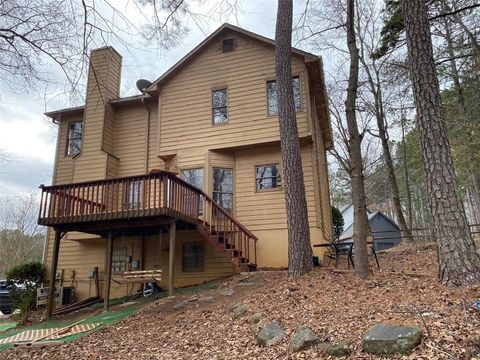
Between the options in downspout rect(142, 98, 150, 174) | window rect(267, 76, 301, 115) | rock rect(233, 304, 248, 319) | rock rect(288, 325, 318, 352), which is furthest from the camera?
downspout rect(142, 98, 150, 174)

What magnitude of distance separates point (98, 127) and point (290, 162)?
8387 mm

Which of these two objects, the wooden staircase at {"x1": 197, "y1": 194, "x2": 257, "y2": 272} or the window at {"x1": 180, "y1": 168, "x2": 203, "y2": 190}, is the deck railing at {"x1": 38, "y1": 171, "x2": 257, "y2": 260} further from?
the window at {"x1": 180, "y1": 168, "x2": 203, "y2": 190}

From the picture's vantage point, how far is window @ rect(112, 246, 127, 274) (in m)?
12.6

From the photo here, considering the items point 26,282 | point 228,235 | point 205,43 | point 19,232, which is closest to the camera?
point 228,235

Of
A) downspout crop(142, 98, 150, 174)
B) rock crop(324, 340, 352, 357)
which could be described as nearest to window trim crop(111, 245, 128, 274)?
downspout crop(142, 98, 150, 174)

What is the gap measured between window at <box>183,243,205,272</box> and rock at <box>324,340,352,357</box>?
8193 mm

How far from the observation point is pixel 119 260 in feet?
41.6

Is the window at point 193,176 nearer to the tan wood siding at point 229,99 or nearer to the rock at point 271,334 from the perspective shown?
the tan wood siding at point 229,99

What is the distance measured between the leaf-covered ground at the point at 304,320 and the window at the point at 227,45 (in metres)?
8.54

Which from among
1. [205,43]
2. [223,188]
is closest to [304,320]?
[223,188]

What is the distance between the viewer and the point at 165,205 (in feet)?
27.8

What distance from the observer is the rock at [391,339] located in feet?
11.1

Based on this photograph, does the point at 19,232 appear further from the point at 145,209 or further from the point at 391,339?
the point at 391,339

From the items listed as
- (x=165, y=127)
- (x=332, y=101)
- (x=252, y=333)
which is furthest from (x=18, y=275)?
(x=332, y=101)
